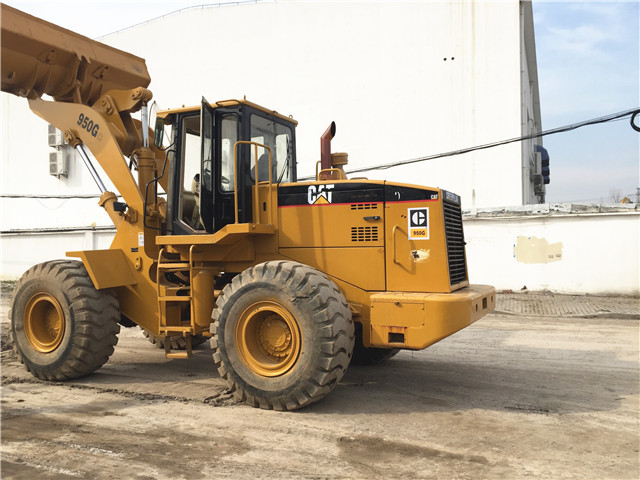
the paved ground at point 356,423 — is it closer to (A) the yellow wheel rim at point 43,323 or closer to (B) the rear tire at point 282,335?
(B) the rear tire at point 282,335

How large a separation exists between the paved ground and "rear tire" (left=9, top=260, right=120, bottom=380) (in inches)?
10.1

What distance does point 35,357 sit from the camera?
6.78 meters

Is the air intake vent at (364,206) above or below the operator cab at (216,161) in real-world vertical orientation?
below

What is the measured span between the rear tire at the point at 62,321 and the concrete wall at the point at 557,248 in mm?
12418

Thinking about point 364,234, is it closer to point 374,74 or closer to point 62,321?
point 62,321

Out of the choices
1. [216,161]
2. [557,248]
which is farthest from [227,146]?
[557,248]

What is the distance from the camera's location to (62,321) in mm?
6656

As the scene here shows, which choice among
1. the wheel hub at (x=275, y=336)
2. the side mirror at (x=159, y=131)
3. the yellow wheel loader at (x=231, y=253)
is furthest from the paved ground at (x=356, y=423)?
the side mirror at (x=159, y=131)

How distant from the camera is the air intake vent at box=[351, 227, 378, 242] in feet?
19.4

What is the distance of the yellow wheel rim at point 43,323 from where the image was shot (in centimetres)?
681

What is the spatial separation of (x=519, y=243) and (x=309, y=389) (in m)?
12.6

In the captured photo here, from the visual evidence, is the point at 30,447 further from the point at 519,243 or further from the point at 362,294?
the point at 519,243

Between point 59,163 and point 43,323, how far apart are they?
21447 millimetres

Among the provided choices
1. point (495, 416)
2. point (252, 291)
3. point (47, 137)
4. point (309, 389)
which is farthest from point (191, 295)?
point (47, 137)
